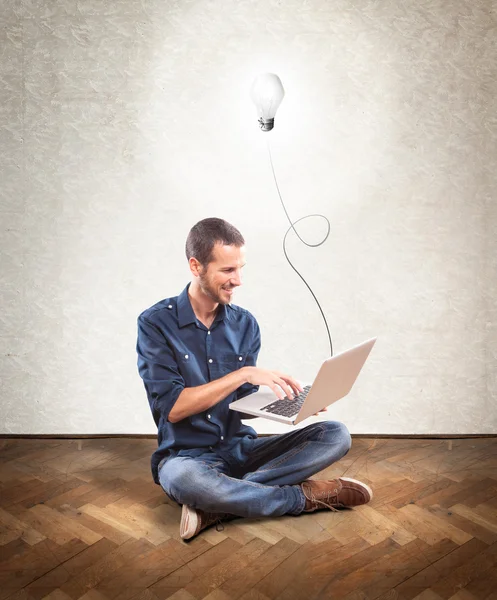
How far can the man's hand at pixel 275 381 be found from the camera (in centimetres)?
224

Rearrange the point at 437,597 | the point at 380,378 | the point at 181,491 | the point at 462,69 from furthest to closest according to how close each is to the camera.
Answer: the point at 380,378, the point at 462,69, the point at 181,491, the point at 437,597

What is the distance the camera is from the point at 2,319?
316 cm

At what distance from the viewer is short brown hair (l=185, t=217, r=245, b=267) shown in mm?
2396

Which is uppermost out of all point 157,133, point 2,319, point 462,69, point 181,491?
point 462,69

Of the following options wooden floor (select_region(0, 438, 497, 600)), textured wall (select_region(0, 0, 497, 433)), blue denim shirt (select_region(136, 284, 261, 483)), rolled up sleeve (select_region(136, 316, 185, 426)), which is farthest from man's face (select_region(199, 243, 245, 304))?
wooden floor (select_region(0, 438, 497, 600))

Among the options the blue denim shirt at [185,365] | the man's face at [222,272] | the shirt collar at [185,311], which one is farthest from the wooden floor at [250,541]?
the man's face at [222,272]

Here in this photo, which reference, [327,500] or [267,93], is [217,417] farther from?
[267,93]

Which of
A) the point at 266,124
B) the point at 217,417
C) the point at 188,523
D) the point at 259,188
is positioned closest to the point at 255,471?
the point at 217,417

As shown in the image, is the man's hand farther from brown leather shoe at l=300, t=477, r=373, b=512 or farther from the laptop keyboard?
brown leather shoe at l=300, t=477, r=373, b=512

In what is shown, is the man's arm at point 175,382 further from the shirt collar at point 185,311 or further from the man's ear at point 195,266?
the man's ear at point 195,266

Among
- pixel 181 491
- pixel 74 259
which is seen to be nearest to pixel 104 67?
pixel 74 259

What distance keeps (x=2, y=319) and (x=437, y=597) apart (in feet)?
7.27

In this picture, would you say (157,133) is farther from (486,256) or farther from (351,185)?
(486,256)

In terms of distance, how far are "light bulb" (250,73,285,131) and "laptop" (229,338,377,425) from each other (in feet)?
3.68
